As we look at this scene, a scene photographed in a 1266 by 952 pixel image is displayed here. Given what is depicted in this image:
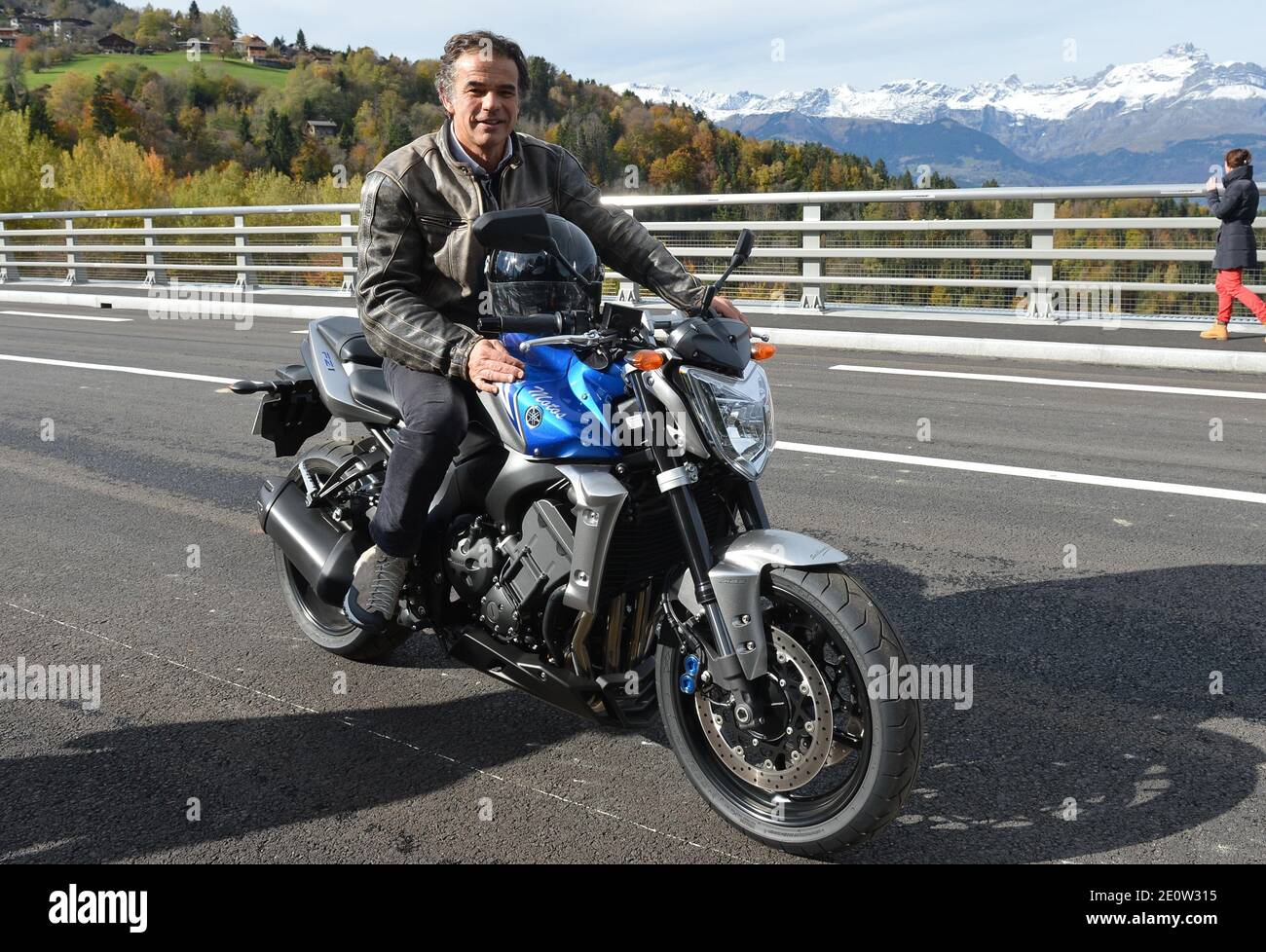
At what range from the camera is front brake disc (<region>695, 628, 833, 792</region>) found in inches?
115

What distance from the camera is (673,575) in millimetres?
3146

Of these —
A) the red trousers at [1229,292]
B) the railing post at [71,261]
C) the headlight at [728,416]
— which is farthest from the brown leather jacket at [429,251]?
the railing post at [71,261]

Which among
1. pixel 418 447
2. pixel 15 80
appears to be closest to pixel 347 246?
pixel 418 447

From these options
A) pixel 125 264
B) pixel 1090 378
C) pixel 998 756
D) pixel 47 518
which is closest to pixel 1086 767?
pixel 998 756

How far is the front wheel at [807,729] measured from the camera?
9.19 feet

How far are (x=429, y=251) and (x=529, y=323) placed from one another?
736 millimetres

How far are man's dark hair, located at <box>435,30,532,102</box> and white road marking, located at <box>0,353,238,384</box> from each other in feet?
24.5

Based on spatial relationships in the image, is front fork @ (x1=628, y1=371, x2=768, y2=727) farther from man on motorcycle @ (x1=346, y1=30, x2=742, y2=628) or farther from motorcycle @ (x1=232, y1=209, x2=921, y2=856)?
man on motorcycle @ (x1=346, y1=30, x2=742, y2=628)

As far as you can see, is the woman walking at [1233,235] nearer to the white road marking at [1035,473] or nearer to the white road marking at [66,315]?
the white road marking at [1035,473]

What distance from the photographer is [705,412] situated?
2932 mm

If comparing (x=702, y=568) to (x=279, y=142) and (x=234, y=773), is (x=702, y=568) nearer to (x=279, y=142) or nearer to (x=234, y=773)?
(x=234, y=773)
